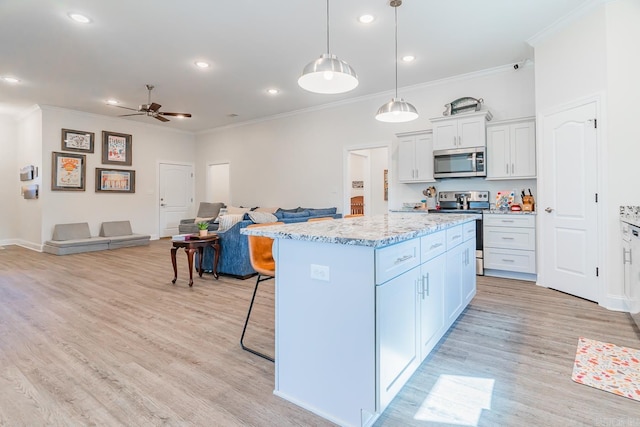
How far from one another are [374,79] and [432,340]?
4.35 meters

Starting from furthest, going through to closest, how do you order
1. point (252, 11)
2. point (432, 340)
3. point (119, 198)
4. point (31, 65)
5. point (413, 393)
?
point (119, 198) < point (31, 65) < point (252, 11) < point (432, 340) < point (413, 393)

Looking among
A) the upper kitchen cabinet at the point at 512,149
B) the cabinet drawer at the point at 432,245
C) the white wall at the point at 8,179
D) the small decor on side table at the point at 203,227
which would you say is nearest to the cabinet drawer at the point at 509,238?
the upper kitchen cabinet at the point at 512,149

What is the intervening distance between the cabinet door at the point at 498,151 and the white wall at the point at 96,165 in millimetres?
7647

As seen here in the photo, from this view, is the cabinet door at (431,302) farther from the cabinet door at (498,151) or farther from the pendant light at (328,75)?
the cabinet door at (498,151)

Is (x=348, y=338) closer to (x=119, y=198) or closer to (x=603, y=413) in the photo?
(x=603, y=413)

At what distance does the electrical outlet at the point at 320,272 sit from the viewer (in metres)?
1.65

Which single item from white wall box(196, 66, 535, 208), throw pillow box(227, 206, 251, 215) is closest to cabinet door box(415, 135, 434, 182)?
white wall box(196, 66, 535, 208)

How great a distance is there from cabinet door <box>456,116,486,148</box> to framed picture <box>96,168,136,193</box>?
292 inches

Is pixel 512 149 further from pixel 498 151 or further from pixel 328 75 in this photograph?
pixel 328 75

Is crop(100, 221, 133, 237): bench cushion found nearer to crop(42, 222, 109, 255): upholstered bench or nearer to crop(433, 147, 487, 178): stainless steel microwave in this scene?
crop(42, 222, 109, 255): upholstered bench

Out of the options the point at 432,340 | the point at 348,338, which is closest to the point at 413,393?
the point at 432,340

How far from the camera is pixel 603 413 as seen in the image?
1.69 m

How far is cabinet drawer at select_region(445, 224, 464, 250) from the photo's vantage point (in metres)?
2.50

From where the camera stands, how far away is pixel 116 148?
25.6 feet
